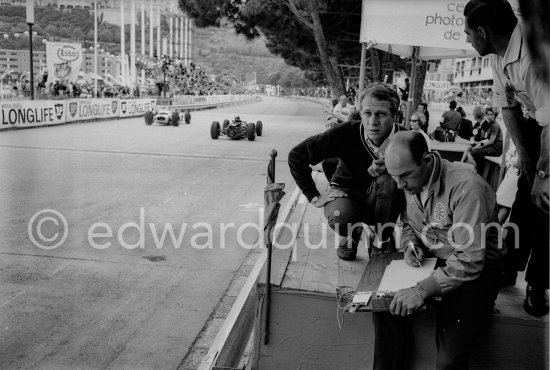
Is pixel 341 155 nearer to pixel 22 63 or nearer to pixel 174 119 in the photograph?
pixel 174 119

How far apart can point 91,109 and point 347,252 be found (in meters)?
23.7

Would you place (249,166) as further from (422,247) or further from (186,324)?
(422,247)

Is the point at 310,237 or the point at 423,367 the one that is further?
the point at 310,237

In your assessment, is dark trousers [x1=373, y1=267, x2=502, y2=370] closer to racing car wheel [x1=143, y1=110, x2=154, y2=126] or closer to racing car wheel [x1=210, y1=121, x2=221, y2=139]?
racing car wheel [x1=210, y1=121, x2=221, y2=139]

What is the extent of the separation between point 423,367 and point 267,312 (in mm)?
896

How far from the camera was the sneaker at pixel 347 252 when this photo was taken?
4.03 metres

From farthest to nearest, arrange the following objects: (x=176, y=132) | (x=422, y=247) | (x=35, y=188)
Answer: (x=176, y=132) → (x=35, y=188) → (x=422, y=247)

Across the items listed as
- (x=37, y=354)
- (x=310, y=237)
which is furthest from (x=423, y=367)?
(x=37, y=354)

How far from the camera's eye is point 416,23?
729cm

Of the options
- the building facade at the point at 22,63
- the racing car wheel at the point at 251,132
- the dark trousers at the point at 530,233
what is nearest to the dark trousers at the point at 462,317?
the dark trousers at the point at 530,233

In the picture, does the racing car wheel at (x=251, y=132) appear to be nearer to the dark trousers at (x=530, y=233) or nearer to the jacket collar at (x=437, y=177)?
the dark trousers at (x=530, y=233)

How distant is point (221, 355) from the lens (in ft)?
12.0

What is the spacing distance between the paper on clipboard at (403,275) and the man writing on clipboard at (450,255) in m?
Answer: 0.10

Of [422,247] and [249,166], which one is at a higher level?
[422,247]
